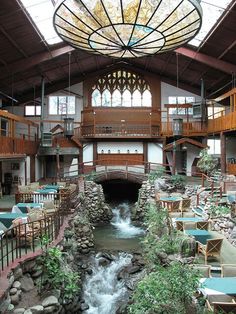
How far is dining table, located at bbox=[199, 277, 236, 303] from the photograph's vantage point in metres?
6.59

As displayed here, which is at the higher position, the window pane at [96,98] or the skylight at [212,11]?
the skylight at [212,11]

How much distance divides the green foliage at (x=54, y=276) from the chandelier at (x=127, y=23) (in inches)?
270

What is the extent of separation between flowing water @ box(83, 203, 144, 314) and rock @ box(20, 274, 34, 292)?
2654mm

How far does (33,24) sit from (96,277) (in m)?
11.8

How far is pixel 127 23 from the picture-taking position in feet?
33.7

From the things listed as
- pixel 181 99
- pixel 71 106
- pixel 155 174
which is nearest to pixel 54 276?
pixel 155 174

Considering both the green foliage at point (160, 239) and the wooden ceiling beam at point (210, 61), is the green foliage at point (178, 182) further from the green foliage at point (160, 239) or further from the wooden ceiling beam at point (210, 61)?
the wooden ceiling beam at point (210, 61)

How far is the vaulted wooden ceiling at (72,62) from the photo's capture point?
625 inches

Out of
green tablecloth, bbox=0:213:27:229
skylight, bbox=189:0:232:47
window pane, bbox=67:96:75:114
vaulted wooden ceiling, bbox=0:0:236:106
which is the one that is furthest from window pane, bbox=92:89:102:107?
green tablecloth, bbox=0:213:27:229

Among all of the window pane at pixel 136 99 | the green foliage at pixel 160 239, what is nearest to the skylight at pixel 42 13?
→ the green foliage at pixel 160 239

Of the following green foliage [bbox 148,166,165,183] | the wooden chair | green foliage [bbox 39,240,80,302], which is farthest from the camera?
green foliage [bbox 148,166,165,183]

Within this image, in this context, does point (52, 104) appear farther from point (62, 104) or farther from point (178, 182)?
point (178, 182)

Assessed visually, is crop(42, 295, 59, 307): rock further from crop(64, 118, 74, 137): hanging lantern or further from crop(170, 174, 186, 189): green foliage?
crop(64, 118, 74, 137): hanging lantern

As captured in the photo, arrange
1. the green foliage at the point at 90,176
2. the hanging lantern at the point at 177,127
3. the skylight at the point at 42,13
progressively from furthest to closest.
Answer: the hanging lantern at the point at 177,127, the green foliage at the point at 90,176, the skylight at the point at 42,13
